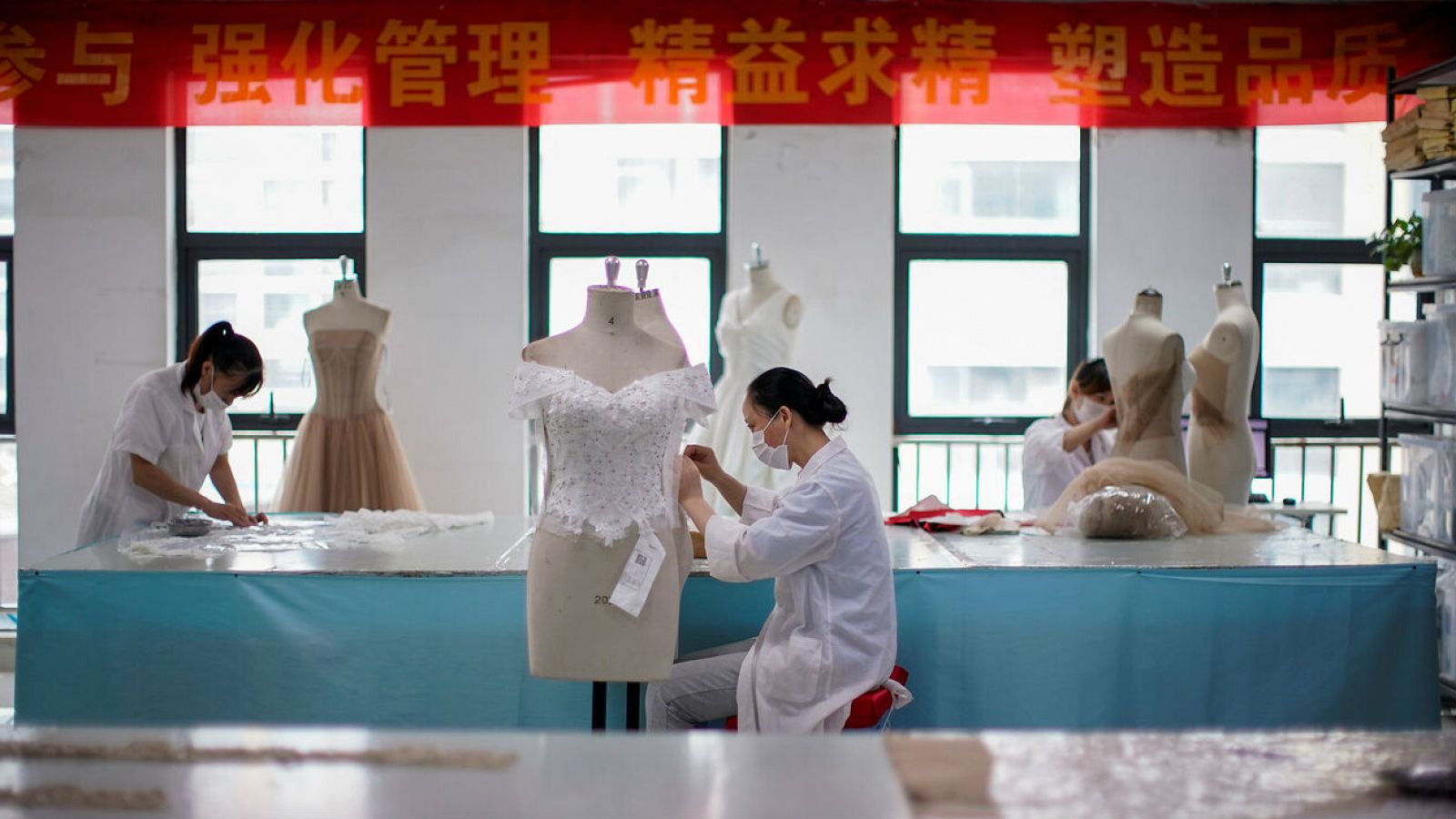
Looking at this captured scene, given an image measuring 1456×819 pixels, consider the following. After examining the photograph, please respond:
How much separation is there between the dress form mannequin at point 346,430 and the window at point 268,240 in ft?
3.70

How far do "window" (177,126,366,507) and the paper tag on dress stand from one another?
4012 mm

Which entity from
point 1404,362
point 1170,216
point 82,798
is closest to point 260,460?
point 1170,216

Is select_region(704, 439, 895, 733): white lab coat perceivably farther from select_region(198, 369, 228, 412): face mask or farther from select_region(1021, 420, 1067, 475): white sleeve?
select_region(1021, 420, 1067, 475): white sleeve

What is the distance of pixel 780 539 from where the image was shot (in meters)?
2.77

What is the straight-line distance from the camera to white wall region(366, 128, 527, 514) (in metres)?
6.17

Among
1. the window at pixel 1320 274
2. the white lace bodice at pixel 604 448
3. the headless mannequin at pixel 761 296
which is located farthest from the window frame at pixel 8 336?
the window at pixel 1320 274

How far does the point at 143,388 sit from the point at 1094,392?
3.38m

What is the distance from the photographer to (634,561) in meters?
2.79

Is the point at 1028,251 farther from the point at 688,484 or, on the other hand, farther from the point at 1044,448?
the point at 688,484

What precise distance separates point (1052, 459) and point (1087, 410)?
0.80 feet

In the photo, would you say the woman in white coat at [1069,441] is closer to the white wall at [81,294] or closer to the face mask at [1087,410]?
the face mask at [1087,410]

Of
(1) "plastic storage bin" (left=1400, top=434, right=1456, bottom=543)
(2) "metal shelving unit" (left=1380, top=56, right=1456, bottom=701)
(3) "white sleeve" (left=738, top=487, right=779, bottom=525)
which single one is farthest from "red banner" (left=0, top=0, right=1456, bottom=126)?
(3) "white sleeve" (left=738, top=487, right=779, bottom=525)

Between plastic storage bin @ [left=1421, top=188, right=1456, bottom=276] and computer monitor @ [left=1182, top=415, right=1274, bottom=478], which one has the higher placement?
plastic storage bin @ [left=1421, top=188, right=1456, bottom=276]

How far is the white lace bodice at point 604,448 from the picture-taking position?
2.80 m
